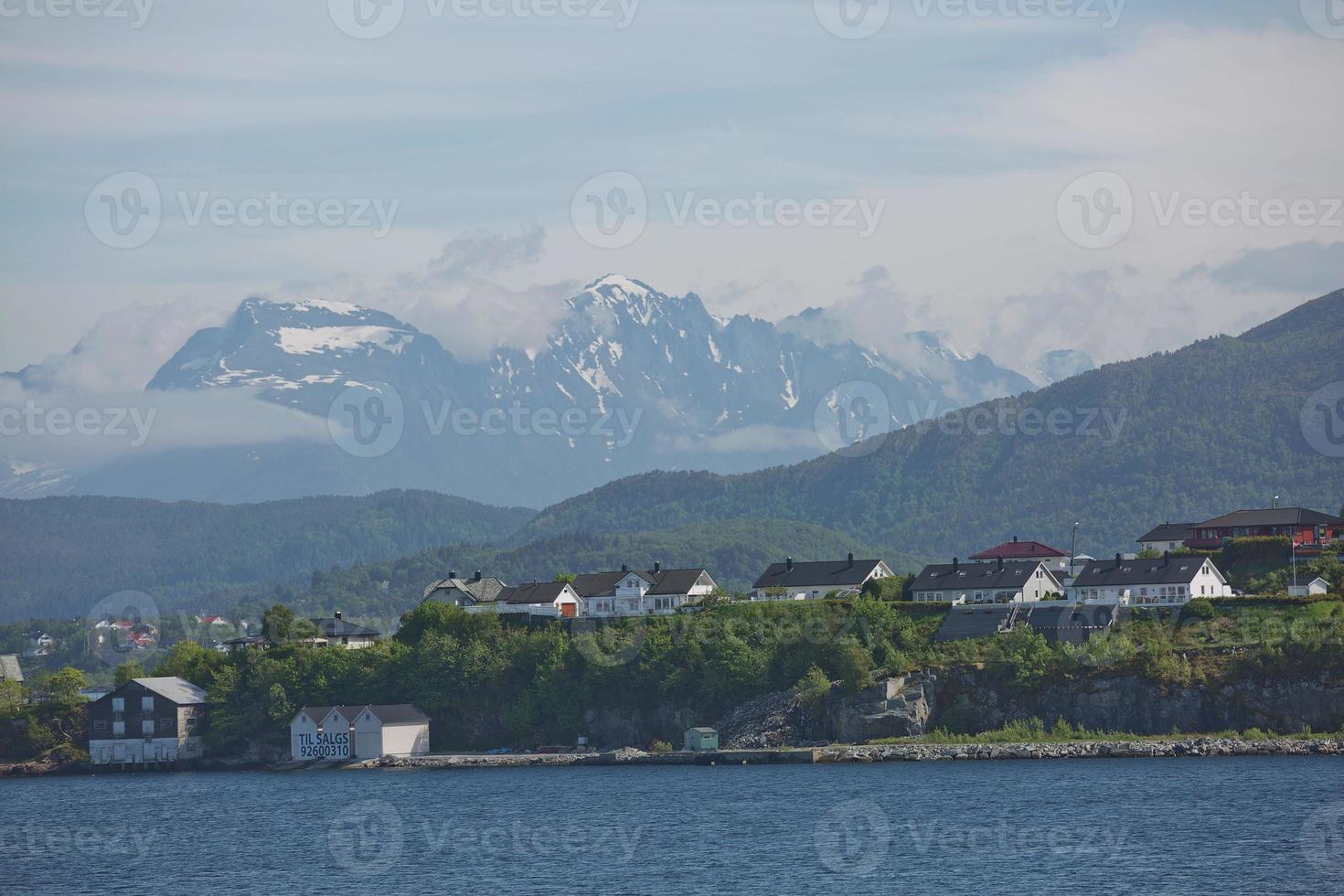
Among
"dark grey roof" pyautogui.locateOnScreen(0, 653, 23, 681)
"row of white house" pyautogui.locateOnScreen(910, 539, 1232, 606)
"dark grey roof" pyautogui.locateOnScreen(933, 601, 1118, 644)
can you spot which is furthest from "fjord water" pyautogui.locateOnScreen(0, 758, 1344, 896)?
"dark grey roof" pyautogui.locateOnScreen(0, 653, 23, 681)

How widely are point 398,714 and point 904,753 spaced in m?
36.2

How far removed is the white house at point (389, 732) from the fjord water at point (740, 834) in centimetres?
1393

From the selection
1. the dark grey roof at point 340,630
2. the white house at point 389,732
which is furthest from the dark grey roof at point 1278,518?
the dark grey roof at point 340,630

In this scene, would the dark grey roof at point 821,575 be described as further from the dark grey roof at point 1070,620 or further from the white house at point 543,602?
the dark grey roof at point 1070,620

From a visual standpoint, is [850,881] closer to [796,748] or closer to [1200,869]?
[1200,869]

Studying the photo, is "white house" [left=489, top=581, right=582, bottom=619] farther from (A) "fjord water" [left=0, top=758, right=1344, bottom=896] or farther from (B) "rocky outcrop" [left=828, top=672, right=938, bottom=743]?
(B) "rocky outcrop" [left=828, top=672, right=938, bottom=743]

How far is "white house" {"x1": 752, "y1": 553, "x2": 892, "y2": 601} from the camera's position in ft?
430

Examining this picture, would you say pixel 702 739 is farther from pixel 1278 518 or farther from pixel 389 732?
pixel 1278 518

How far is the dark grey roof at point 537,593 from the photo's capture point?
135 metres

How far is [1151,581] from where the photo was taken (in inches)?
4417

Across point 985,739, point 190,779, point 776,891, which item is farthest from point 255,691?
point 776,891

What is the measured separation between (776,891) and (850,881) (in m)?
3.12

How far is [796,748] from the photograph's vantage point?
343ft

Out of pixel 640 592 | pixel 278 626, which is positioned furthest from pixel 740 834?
pixel 278 626
